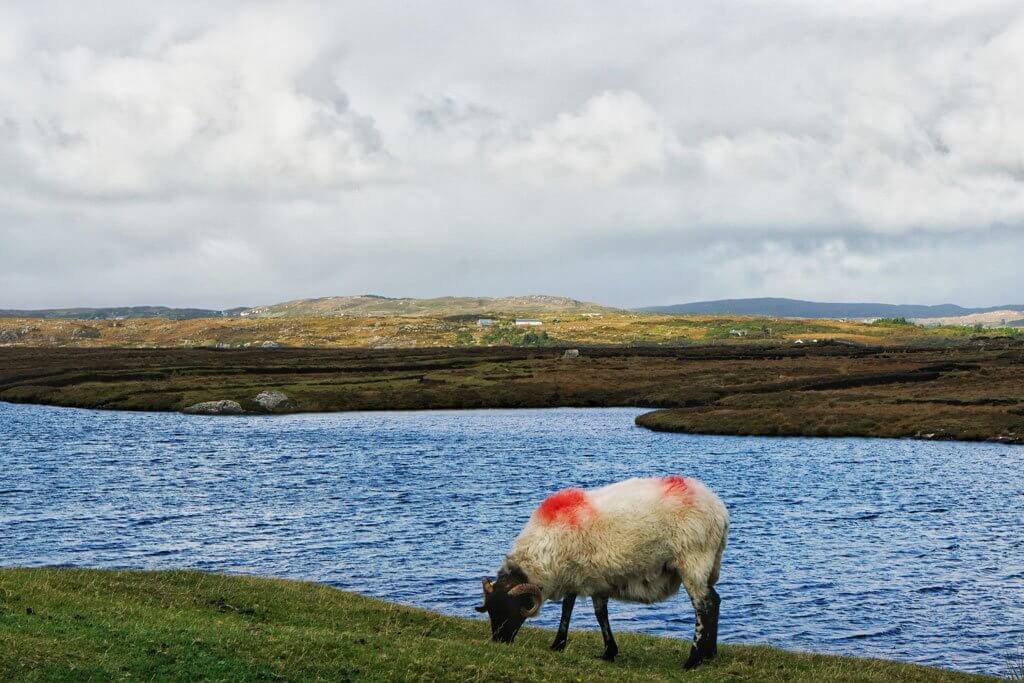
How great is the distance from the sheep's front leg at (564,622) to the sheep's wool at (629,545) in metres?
0.32

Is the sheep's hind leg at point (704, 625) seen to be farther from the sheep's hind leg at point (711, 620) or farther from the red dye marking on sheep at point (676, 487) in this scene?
the red dye marking on sheep at point (676, 487)

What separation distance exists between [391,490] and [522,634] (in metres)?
32.8

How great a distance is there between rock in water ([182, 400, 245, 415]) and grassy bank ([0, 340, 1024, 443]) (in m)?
2.18

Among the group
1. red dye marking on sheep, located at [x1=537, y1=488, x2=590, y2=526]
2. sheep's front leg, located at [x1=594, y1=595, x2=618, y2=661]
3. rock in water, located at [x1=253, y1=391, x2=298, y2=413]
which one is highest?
red dye marking on sheep, located at [x1=537, y1=488, x2=590, y2=526]

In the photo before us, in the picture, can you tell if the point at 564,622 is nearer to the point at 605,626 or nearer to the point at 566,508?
the point at 605,626

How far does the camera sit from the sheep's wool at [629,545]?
877 inches

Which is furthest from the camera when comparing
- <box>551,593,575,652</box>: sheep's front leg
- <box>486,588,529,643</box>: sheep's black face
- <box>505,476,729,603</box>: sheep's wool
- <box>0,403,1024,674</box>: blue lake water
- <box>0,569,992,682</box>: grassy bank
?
<box>0,403,1024,674</box>: blue lake water

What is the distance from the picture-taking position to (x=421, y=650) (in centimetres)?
2125

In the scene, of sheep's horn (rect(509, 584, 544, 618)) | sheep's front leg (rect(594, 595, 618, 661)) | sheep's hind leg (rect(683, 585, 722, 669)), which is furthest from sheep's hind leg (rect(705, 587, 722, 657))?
sheep's horn (rect(509, 584, 544, 618))

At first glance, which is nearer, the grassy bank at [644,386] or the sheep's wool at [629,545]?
the sheep's wool at [629,545]

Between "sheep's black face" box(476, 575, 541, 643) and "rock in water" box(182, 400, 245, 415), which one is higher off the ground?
"sheep's black face" box(476, 575, 541, 643)

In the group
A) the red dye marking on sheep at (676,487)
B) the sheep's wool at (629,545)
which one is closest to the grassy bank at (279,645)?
the sheep's wool at (629,545)

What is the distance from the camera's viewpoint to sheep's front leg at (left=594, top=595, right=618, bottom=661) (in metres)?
22.9

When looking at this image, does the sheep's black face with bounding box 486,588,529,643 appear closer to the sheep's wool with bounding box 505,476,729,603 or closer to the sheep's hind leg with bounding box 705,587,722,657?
the sheep's wool with bounding box 505,476,729,603
